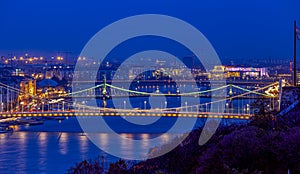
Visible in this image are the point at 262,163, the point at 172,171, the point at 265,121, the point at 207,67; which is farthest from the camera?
the point at 207,67

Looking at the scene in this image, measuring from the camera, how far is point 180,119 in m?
10.3

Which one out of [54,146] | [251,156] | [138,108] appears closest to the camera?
[251,156]

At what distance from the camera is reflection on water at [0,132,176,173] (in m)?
6.36

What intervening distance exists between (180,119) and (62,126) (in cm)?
197

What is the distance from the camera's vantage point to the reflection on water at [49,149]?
6359 millimetres

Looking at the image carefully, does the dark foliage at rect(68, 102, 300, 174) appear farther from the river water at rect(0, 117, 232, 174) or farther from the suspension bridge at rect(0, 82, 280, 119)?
the suspension bridge at rect(0, 82, 280, 119)

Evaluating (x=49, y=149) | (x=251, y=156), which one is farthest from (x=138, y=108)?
(x=251, y=156)

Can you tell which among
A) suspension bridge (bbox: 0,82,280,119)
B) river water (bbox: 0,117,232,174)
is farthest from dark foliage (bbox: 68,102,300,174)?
suspension bridge (bbox: 0,82,280,119)

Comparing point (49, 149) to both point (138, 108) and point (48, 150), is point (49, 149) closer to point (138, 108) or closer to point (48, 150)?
point (48, 150)

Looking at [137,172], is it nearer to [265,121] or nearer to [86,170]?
[86,170]

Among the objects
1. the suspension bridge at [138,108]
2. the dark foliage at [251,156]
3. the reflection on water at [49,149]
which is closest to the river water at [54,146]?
the reflection on water at [49,149]

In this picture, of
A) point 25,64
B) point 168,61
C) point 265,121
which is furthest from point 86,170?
point 25,64

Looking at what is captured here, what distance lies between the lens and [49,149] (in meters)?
7.65

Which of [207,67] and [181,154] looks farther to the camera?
[207,67]
